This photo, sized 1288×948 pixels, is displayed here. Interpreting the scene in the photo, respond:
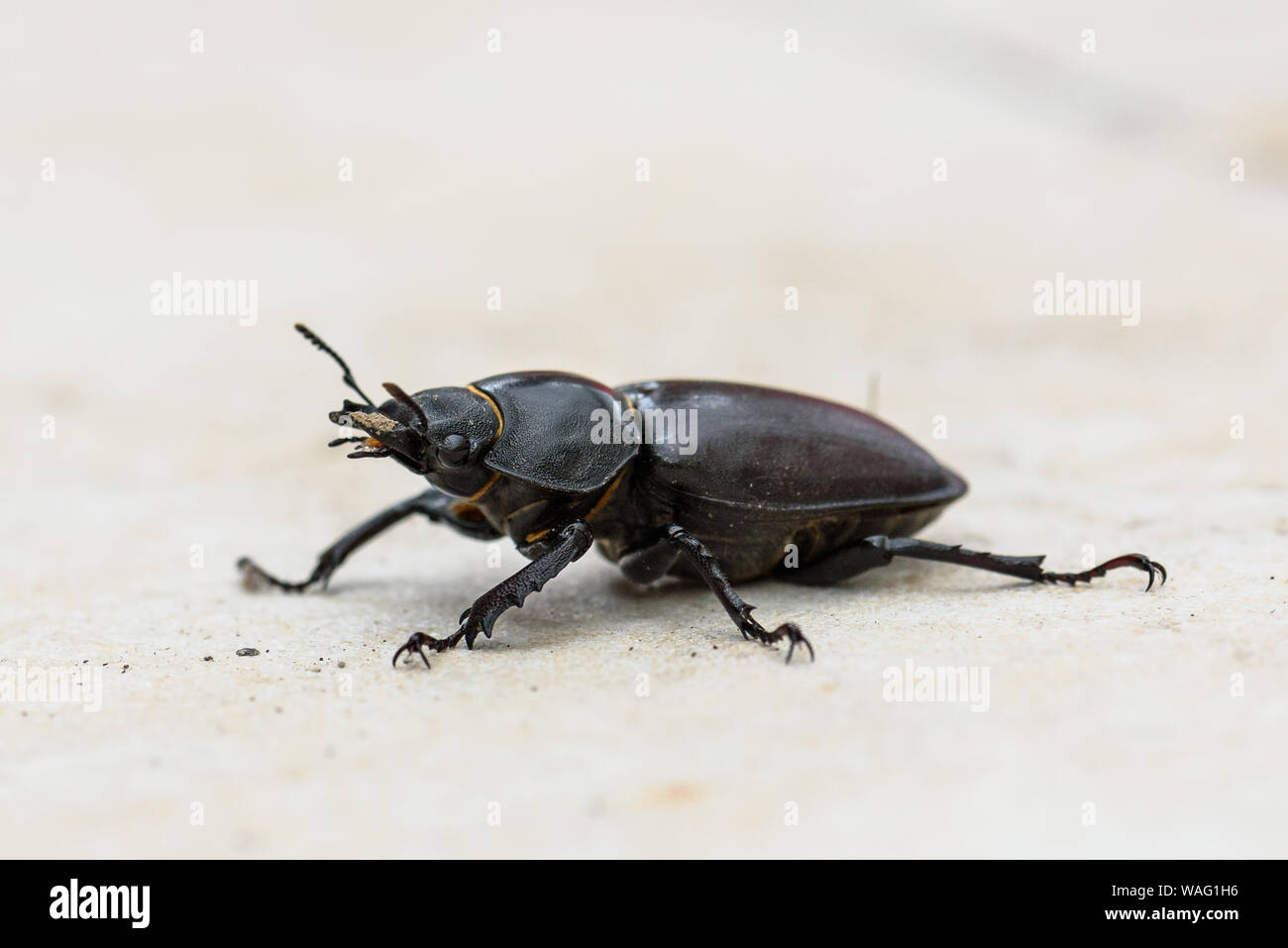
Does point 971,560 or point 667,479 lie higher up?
point 667,479

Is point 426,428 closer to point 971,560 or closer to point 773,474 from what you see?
point 773,474

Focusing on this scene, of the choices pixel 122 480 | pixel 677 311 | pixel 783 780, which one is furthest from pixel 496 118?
pixel 783 780

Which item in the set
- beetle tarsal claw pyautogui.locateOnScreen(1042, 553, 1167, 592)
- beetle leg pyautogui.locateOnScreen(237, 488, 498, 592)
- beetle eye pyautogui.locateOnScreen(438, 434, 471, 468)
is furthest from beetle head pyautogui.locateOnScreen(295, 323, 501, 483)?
beetle tarsal claw pyautogui.locateOnScreen(1042, 553, 1167, 592)

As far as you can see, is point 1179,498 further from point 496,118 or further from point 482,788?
point 496,118

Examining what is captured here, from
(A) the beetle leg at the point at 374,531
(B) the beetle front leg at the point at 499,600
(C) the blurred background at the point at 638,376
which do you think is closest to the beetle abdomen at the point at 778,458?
(C) the blurred background at the point at 638,376

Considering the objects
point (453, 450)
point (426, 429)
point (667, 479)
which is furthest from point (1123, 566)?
point (426, 429)

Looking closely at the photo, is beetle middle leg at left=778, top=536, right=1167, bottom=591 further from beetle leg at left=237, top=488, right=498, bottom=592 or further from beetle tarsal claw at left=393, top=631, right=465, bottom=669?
beetle tarsal claw at left=393, top=631, right=465, bottom=669
